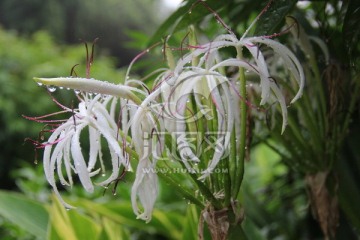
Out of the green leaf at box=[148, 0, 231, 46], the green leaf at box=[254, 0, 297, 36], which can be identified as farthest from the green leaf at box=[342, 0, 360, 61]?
the green leaf at box=[148, 0, 231, 46]

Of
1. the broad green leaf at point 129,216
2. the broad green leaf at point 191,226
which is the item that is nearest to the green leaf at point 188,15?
the broad green leaf at point 191,226

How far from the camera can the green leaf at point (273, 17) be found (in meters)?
0.54

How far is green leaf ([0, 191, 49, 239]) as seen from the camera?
0.90 metres

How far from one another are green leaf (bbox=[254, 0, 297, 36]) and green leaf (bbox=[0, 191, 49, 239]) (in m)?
0.58

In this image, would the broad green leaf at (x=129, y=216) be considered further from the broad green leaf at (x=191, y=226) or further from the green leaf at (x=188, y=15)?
the green leaf at (x=188, y=15)

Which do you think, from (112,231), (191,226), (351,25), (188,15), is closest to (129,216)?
(112,231)

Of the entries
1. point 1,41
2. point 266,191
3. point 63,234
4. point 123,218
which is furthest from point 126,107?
point 1,41

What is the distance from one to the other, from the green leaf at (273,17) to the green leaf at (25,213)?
1.89 feet

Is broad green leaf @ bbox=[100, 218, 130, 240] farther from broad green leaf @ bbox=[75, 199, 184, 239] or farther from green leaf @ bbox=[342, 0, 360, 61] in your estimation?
green leaf @ bbox=[342, 0, 360, 61]

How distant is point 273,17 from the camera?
54 cm

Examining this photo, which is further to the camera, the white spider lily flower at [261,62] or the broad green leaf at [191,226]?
the broad green leaf at [191,226]

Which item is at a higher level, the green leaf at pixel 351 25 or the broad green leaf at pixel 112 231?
the green leaf at pixel 351 25

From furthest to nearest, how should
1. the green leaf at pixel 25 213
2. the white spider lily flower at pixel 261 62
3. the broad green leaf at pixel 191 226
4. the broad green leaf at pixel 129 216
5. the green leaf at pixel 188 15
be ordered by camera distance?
the broad green leaf at pixel 129 216 < the green leaf at pixel 25 213 < the broad green leaf at pixel 191 226 < the green leaf at pixel 188 15 < the white spider lily flower at pixel 261 62

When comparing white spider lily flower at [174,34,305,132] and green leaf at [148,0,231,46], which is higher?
green leaf at [148,0,231,46]
